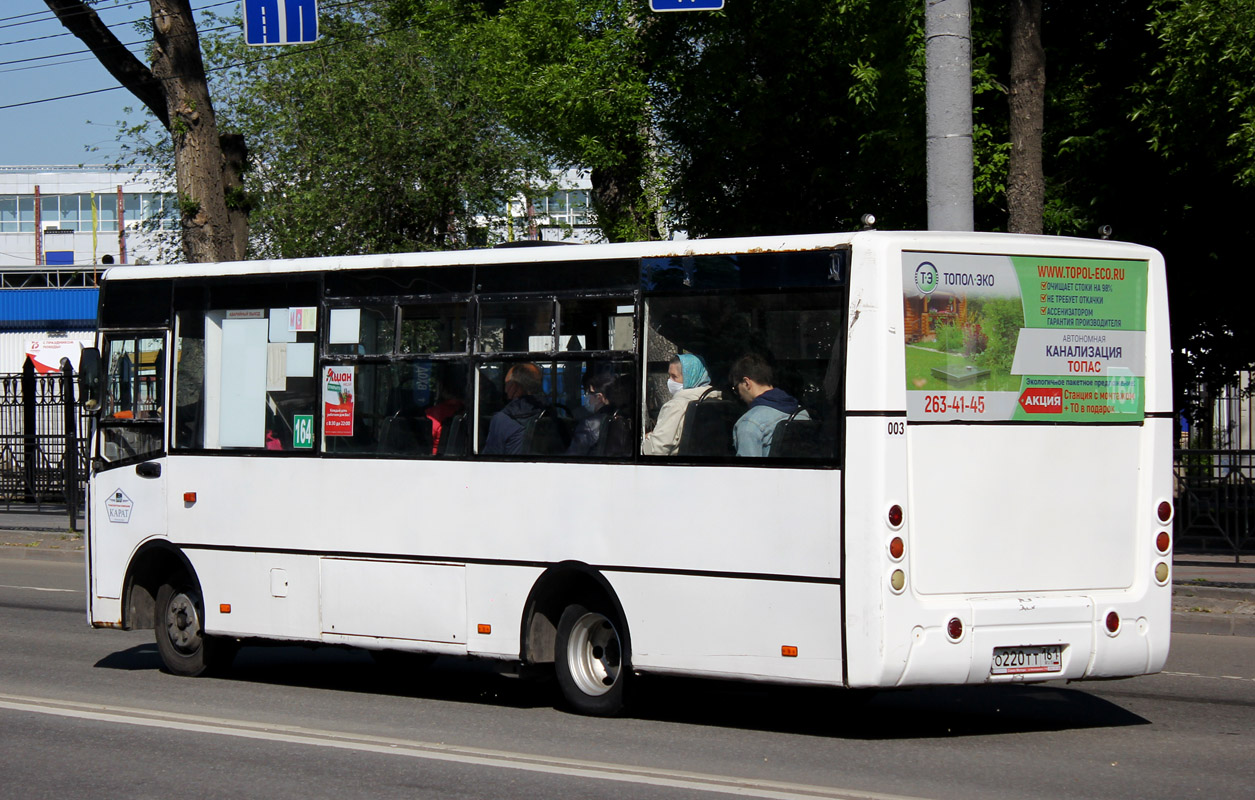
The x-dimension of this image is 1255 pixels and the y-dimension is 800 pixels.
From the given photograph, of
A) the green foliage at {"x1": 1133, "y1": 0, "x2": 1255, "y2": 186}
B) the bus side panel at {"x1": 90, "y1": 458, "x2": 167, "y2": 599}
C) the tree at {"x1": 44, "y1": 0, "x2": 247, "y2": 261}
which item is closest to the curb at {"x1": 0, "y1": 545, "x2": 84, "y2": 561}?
the tree at {"x1": 44, "y1": 0, "x2": 247, "y2": 261}

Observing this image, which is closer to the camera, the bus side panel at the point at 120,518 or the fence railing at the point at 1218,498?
the bus side panel at the point at 120,518

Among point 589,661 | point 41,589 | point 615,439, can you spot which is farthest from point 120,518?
point 41,589

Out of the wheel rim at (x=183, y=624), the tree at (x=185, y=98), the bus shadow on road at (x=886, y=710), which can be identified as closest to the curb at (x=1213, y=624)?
the bus shadow on road at (x=886, y=710)

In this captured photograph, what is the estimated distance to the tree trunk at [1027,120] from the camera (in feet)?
49.4

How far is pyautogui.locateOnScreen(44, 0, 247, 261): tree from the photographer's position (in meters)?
20.0

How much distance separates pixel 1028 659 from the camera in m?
7.93

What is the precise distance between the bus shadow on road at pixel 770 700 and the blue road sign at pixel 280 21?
8.17m

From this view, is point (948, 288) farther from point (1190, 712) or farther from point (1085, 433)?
point (1190, 712)

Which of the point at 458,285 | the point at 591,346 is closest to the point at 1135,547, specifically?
the point at 591,346

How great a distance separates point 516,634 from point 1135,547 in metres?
3.55

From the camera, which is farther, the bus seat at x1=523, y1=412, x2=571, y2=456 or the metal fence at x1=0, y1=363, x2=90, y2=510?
the metal fence at x1=0, y1=363, x2=90, y2=510

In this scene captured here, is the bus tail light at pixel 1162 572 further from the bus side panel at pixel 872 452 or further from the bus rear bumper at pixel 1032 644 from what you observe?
the bus side panel at pixel 872 452

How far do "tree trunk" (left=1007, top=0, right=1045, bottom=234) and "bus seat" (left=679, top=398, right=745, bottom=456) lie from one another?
7.54m

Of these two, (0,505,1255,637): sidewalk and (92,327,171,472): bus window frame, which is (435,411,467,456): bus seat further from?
(0,505,1255,637): sidewalk
